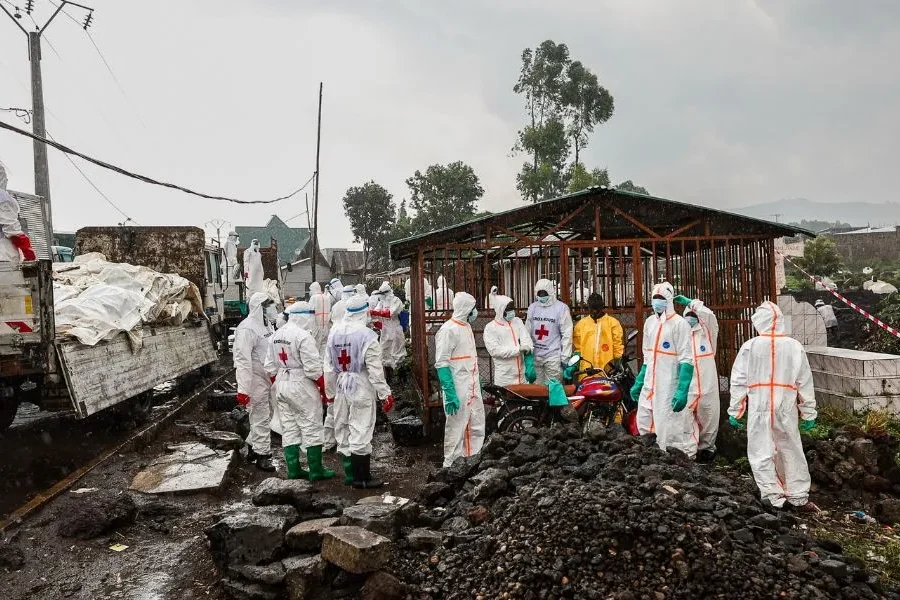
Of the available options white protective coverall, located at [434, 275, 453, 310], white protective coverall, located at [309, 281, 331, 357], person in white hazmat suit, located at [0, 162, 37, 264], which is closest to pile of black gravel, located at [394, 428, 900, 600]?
white protective coverall, located at [434, 275, 453, 310]

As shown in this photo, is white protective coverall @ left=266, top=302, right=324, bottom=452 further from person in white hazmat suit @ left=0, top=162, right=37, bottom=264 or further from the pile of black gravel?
person in white hazmat suit @ left=0, top=162, right=37, bottom=264

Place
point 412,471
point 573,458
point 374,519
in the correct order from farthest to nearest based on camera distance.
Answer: point 412,471 → point 573,458 → point 374,519

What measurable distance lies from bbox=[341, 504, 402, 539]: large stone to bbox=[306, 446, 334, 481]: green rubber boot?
7.31 ft

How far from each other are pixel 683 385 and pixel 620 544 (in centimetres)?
274

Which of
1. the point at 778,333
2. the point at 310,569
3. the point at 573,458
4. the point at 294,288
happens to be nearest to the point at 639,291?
the point at 778,333

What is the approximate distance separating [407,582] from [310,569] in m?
0.62

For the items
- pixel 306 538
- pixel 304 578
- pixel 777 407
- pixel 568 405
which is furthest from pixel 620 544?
pixel 568 405

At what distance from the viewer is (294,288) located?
42.8m

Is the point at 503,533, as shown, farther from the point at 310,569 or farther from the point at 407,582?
the point at 310,569

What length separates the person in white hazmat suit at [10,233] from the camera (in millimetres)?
7196

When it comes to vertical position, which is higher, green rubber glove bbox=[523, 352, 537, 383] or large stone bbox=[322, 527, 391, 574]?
green rubber glove bbox=[523, 352, 537, 383]

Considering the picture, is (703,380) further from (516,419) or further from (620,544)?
(620,544)

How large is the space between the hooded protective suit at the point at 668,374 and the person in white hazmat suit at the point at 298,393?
11.2 ft

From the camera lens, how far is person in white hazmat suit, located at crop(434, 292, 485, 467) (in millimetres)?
6809
